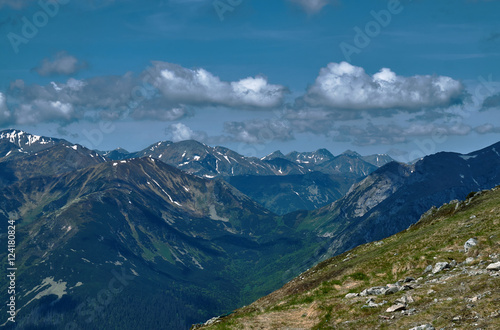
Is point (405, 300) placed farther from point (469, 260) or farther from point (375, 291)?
point (469, 260)

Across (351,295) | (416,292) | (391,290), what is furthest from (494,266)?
(351,295)

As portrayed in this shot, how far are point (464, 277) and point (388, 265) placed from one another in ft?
46.2

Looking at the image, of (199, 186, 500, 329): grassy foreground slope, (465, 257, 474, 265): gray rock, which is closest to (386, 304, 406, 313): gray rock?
(199, 186, 500, 329): grassy foreground slope

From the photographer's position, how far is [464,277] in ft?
113

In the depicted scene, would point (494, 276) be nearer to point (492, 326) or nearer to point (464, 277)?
point (464, 277)

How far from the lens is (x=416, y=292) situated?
34.0 m

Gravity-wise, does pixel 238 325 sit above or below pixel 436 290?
above

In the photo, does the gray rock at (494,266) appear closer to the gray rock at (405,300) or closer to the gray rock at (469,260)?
the gray rock at (469,260)

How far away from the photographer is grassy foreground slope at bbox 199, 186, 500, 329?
28217mm

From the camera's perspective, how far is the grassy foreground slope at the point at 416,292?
2822cm

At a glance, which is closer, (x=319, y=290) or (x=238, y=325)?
(x=238, y=325)

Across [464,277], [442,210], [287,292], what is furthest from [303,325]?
[442,210]

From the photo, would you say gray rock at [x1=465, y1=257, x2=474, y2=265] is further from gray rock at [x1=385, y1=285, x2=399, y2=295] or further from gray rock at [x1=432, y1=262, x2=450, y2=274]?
gray rock at [x1=385, y1=285, x2=399, y2=295]

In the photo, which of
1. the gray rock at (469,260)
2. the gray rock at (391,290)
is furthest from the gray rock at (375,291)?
the gray rock at (469,260)
